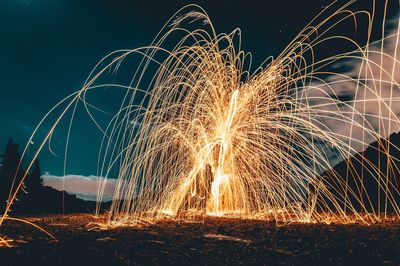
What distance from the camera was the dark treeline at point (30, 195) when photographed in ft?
42.6

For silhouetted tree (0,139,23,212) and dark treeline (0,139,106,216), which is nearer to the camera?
dark treeline (0,139,106,216)

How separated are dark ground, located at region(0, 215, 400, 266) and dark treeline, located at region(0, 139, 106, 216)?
16.9 feet

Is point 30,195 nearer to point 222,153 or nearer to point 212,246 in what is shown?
point 222,153

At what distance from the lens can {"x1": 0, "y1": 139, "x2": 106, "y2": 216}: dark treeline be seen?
12977mm

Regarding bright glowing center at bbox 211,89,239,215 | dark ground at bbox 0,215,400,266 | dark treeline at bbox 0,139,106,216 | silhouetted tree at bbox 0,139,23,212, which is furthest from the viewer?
silhouetted tree at bbox 0,139,23,212

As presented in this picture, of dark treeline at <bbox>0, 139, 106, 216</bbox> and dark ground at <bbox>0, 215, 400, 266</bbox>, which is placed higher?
dark treeline at <bbox>0, 139, 106, 216</bbox>

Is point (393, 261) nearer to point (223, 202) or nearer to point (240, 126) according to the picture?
point (240, 126)

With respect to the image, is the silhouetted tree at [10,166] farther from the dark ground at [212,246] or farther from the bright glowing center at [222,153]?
the dark ground at [212,246]

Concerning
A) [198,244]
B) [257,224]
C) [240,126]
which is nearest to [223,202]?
[240,126]

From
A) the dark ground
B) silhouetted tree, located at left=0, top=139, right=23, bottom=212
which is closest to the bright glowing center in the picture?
the dark ground

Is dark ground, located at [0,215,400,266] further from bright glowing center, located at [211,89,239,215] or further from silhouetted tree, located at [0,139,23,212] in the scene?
silhouetted tree, located at [0,139,23,212]

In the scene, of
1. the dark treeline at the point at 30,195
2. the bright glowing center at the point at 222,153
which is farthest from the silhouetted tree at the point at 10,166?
the bright glowing center at the point at 222,153

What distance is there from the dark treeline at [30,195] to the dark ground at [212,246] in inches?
203

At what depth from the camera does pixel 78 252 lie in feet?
14.2
